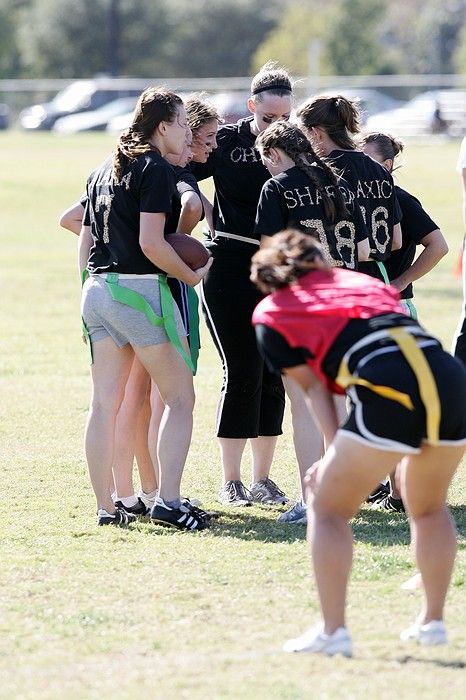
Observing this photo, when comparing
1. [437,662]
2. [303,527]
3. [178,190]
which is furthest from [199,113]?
[437,662]

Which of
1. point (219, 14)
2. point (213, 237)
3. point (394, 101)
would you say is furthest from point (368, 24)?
point (213, 237)

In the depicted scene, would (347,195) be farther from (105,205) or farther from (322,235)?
(105,205)

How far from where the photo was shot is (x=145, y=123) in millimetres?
6023

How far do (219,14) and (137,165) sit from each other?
231 ft

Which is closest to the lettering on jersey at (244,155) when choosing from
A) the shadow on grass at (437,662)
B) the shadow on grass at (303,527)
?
the shadow on grass at (303,527)

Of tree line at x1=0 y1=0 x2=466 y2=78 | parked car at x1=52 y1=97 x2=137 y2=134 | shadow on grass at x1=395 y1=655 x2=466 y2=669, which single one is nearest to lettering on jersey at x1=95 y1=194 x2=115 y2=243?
shadow on grass at x1=395 y1=655 x2=466 y2=669

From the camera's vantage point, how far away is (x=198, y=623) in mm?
4801

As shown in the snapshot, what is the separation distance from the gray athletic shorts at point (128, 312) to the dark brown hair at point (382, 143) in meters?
1.43

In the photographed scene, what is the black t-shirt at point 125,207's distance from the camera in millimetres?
5863

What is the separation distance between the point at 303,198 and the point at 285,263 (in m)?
1.66

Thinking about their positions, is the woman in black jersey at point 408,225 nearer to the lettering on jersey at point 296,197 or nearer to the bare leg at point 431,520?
the lettering on jersey at point 296,197

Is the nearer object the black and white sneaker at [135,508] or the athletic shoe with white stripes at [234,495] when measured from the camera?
the black and white sneaker at [135,508]

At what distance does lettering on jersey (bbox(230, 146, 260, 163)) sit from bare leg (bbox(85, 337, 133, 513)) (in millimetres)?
1223

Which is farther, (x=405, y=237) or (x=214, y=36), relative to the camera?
(x=214, y=36)
